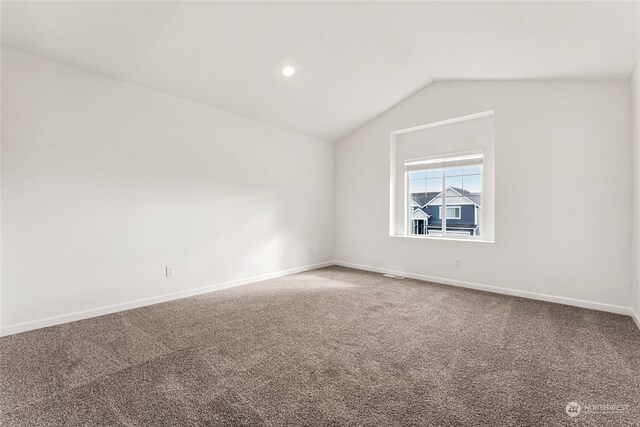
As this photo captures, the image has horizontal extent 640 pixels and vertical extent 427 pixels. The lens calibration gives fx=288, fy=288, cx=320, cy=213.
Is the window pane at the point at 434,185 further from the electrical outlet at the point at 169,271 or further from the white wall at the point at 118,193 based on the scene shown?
the electrical outlet at the point at 169,271

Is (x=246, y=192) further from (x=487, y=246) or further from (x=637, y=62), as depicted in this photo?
(x=637, y=62)

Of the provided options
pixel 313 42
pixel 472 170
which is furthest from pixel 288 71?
pixel 472 170

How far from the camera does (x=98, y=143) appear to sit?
297cm

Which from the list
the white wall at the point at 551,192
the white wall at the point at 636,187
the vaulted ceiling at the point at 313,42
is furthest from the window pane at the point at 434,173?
the white wall at the point at 636,187

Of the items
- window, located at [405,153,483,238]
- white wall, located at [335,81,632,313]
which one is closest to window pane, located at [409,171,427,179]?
window, located at [405,153,483,238]

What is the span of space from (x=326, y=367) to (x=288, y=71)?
3.18 metres

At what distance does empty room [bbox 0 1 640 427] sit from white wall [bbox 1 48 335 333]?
0.02 metres

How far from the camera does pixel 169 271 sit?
349cm

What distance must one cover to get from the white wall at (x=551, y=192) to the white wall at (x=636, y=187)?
10cm

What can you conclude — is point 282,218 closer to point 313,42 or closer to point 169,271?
point 169,271

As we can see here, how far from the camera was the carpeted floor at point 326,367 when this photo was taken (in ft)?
4.95

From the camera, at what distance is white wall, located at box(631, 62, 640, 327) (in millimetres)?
2701

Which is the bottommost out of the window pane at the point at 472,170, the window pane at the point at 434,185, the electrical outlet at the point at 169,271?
the electrical outlet at the point at 169,271

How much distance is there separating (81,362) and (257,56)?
314 centimetres
